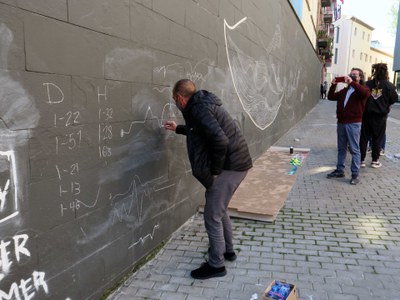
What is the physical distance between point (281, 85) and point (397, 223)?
6344mm

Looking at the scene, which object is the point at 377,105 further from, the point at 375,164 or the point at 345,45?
the point at 345,45

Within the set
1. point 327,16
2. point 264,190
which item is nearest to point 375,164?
point 264,190

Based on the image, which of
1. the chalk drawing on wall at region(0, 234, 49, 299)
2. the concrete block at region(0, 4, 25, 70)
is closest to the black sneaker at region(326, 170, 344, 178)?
the chalk drawing on wall at region(0, 234, 49, 299)

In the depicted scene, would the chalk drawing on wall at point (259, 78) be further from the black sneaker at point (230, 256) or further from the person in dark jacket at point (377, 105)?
the black sneaker at point (230, 256)

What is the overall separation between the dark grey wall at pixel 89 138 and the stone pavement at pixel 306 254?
0.28 meters

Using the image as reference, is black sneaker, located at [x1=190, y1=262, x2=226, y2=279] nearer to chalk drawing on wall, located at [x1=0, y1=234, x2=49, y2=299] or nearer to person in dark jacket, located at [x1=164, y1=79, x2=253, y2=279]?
person in dark jacket, located at [x1=164, y1=79, x2=253, y2=279]

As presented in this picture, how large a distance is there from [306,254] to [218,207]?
3.67 ft

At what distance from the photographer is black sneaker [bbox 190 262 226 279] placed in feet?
10.3

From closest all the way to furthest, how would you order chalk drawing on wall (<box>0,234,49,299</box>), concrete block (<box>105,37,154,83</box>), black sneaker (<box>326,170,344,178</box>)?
chalk drawing on wall (<box>0,234,49,299</box>) < concrete block (<box>105,37,154,83</box>) < black sneaker (<box>326,170,344,178</box>)

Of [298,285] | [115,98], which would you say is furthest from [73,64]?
[298,285]

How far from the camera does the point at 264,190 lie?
5.43 m

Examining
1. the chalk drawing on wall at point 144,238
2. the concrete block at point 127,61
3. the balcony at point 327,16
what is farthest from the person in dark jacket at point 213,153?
the balcony at point 327,16

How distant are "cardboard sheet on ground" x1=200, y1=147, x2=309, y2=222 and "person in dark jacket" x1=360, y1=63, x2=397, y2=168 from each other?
1.41m

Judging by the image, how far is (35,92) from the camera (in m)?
2.08
